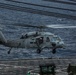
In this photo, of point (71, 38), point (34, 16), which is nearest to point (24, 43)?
point (71, 38)

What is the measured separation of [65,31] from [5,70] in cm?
9399

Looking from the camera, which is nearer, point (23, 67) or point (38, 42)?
point (38, 42)

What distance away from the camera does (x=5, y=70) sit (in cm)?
4812

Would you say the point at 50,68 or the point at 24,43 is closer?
the point at 50,68

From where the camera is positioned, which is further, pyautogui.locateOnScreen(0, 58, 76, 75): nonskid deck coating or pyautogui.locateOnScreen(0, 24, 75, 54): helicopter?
pyautogui.locateOnScreen(0, 58, 76, 75): nonskid deck coating

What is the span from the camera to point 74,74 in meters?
31.2

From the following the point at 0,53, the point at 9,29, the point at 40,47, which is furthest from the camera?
the point at 9,29

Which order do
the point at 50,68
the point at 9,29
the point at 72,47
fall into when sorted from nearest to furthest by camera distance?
the point at 50,68, the point at 72,47, the point at 9,29

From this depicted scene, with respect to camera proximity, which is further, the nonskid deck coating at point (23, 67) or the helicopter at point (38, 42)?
the nonskid deck coating at point (23, 67)

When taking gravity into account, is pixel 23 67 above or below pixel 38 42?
below

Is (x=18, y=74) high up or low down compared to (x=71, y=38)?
up

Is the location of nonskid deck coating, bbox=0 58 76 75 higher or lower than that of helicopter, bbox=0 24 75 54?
lower

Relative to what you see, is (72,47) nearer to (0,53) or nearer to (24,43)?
(0,53)

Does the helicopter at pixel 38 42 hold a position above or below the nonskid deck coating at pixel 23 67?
above
